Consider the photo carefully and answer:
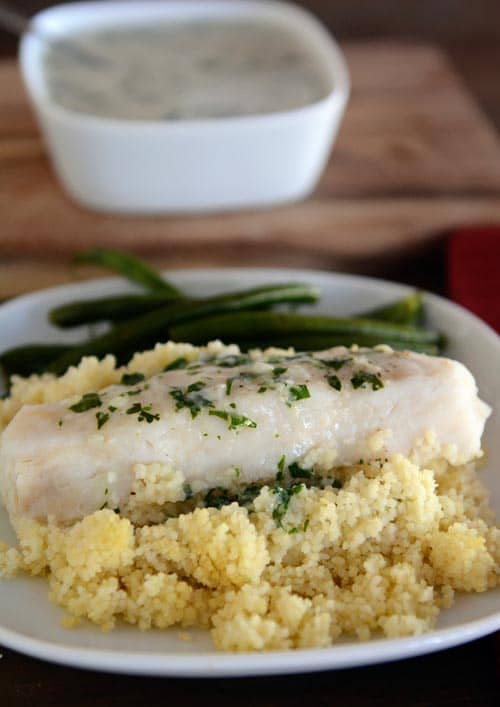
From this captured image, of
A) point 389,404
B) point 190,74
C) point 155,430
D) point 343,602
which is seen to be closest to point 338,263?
point 190,74

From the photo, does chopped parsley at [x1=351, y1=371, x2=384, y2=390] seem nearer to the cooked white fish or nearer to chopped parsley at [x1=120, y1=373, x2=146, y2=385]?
the cooked white fish

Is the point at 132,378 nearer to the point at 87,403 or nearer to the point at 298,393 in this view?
the point at 87,403

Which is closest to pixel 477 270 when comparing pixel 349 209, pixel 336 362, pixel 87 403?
pixel 349 209

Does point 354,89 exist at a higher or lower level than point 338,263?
higher

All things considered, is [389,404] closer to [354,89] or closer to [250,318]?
[250,318]

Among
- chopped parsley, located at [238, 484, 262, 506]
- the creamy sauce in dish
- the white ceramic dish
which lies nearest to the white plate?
chopped parsley, located at [238, 484, 262, 506]

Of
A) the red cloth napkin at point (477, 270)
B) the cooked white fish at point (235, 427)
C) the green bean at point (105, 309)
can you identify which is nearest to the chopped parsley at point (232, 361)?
the cooked white fish at point (235, 427)
